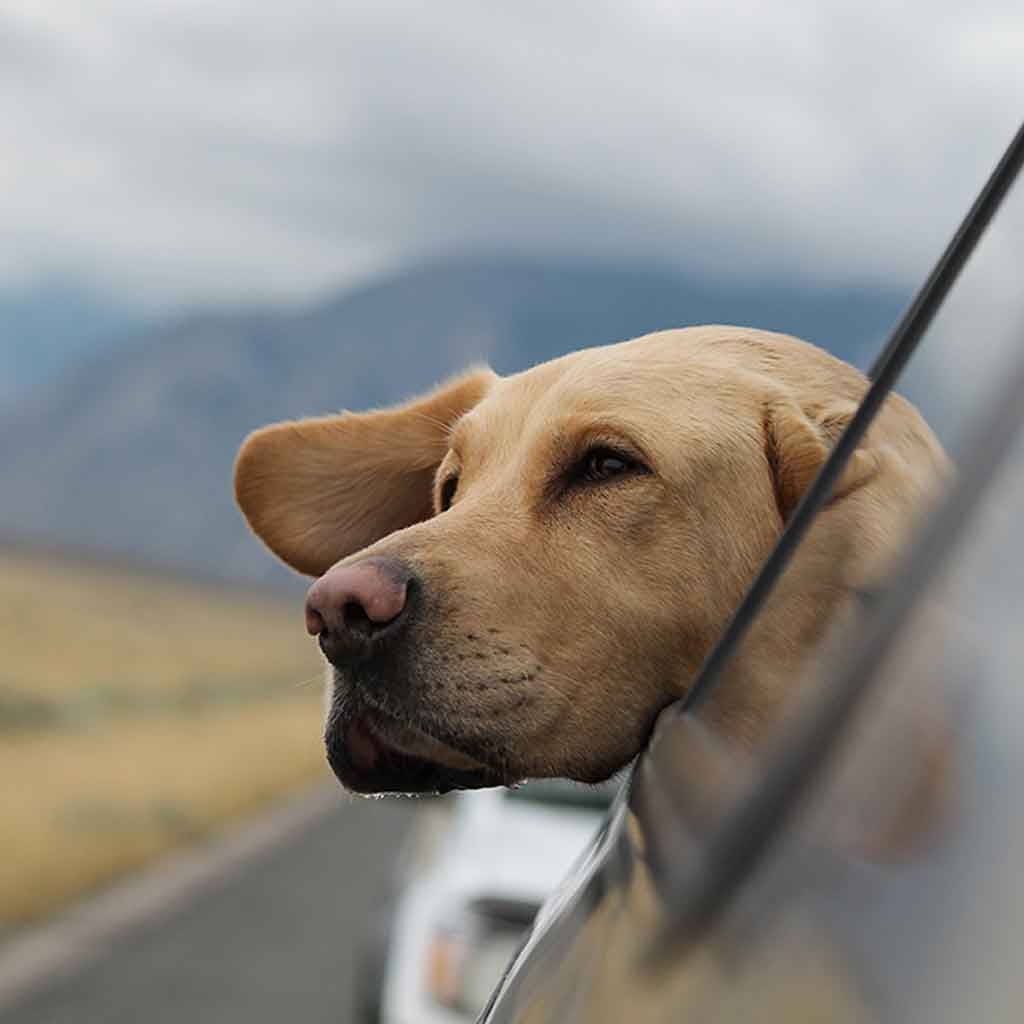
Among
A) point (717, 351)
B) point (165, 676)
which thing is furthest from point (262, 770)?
point (717, 351)

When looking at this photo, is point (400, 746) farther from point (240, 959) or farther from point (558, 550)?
point (240, 959)

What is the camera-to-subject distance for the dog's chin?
135 centimetres

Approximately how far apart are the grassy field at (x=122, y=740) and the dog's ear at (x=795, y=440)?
17.2 inches

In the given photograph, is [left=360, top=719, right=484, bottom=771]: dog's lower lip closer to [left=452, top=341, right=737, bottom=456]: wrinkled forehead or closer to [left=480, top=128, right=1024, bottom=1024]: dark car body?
[left=452, top=341, right=737, bottom=456]: wrinkled forehead

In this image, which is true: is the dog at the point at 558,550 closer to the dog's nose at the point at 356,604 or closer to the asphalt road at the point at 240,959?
the dog's nose at the point at 356,604

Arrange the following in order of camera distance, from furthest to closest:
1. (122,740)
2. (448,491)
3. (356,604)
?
(122,740) < (448,491) < (356,604)

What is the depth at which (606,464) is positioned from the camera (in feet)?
4.82

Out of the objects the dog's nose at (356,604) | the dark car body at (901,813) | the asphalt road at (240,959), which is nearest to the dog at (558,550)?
the dog's nose at (356,604)

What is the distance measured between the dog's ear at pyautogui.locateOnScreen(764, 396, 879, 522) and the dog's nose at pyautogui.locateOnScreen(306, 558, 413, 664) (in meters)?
0.33

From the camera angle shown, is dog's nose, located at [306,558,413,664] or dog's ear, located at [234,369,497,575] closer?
dog's nose, located at [306,558,413,664]

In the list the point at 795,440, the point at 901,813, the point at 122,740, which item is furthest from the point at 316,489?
the point at 122,740

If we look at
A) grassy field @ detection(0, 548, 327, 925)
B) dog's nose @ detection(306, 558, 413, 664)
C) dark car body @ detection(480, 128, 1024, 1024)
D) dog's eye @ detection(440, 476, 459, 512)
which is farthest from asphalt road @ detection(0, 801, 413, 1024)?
dark car body @ detection(480, 128, 1024, 1024)

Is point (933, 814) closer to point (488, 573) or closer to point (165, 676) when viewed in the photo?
point (488, 573)

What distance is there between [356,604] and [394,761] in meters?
0.17
